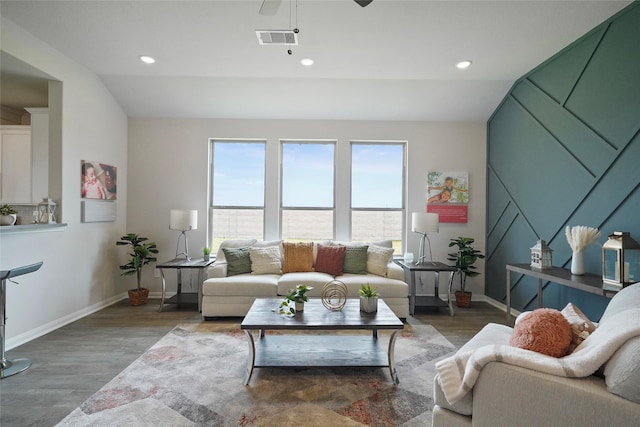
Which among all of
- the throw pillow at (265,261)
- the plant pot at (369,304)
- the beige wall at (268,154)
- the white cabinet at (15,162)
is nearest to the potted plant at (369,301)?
the plant pot at (369,304)

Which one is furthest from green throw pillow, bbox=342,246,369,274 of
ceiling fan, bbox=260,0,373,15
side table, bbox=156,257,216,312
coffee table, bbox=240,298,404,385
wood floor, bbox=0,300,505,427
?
ceiling fan, bbox=260,0,373,15

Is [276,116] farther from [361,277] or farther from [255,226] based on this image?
[361,277]

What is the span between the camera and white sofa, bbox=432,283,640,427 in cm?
111

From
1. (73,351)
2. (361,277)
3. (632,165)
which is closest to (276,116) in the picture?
(361,277)

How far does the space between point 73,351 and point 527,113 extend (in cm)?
552

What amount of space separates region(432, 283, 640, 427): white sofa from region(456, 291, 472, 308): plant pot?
3.07m

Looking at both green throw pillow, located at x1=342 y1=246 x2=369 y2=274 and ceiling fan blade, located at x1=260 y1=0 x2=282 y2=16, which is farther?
green throw pillow, located at x1=342 y1=246 x2=369 y2=274

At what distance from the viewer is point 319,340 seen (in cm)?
276

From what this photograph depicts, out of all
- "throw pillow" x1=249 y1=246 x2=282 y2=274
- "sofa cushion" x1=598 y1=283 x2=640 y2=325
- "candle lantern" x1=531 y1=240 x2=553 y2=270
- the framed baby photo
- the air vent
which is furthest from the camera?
"throw pillow" x1=249 y1=246 x2=282 y2=274

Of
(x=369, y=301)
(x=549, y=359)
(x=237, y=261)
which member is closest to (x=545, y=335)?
(x=549, y=359)

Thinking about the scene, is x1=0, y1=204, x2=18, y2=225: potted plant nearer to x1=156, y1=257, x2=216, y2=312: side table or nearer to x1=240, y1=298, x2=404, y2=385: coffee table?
x1=156, y1=257, x2=216, y2=312: side table

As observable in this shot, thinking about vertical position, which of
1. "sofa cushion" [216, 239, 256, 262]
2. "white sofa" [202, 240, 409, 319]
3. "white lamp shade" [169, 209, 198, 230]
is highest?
"white lamp shade" [169, 209, 198, 230]

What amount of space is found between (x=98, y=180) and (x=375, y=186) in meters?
3.87

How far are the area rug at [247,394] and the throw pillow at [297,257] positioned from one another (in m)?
1.40
